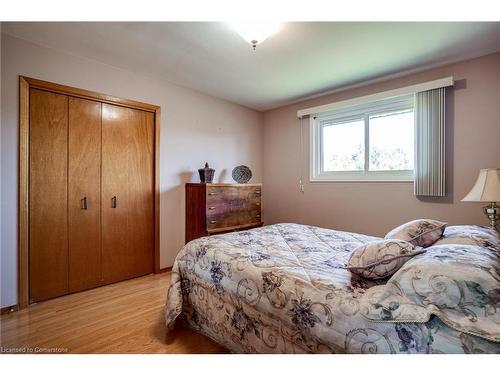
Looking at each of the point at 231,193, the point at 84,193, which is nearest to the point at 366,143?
the point at 231,193

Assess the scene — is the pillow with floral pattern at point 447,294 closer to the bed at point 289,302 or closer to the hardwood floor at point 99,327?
the bed at point 289,302

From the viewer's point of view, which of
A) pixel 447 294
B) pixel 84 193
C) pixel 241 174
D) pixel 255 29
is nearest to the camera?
pixel 447 294

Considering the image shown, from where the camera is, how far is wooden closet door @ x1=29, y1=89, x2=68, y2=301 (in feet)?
→ 7.21

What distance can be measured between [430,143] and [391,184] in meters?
0.58

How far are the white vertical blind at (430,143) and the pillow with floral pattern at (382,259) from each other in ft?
5.78

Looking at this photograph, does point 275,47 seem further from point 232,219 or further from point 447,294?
point 447,294

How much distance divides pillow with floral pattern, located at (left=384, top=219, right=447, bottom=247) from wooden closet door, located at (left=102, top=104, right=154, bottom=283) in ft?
8.55

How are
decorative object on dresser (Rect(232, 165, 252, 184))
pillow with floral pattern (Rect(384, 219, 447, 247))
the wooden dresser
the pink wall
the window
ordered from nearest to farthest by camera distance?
pillow with floral pattern (Rect(384, 219, 447, 247)) → the pink wall → the window → the wooden dresser → decorative object on dresser (Rect(232, 165, 252, 184))

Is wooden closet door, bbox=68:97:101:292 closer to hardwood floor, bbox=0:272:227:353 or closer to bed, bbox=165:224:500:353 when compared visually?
hardwood floor, bbox=0:272:227:353

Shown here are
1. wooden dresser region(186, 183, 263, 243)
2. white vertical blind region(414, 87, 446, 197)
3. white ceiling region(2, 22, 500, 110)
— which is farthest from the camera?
wooden dresser region(186, 183, 263, 243)

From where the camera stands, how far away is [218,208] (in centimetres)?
312

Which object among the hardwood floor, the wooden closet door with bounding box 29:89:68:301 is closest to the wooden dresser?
the hardwood floor
